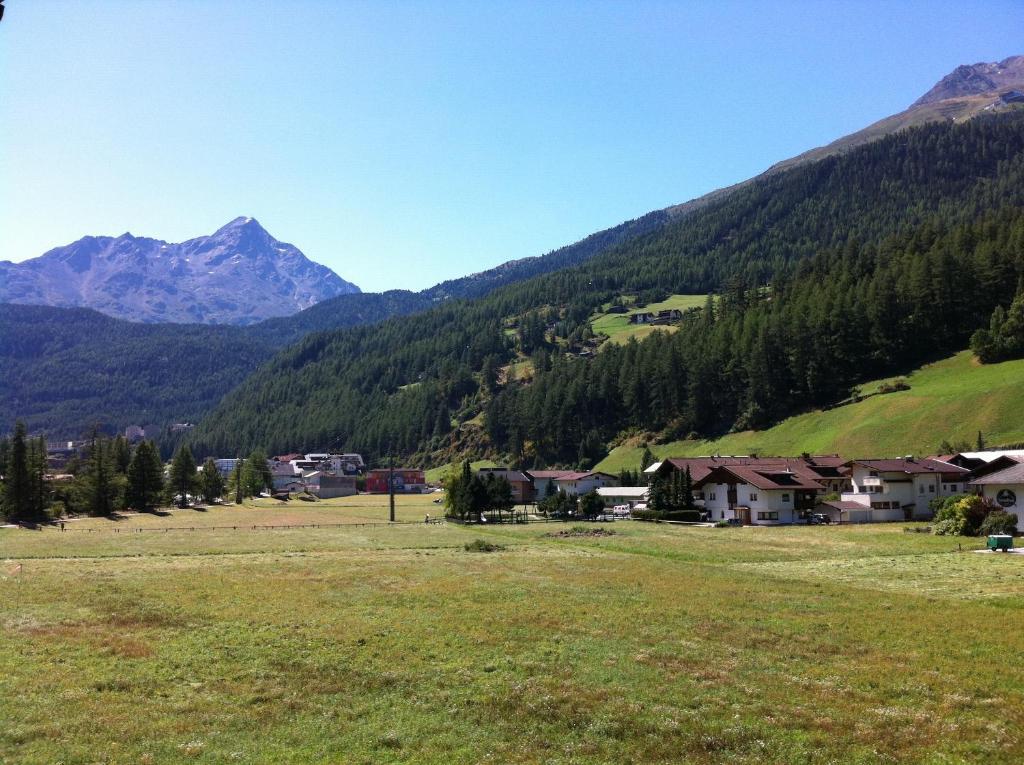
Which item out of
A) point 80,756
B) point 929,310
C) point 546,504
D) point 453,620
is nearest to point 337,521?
point 546,504

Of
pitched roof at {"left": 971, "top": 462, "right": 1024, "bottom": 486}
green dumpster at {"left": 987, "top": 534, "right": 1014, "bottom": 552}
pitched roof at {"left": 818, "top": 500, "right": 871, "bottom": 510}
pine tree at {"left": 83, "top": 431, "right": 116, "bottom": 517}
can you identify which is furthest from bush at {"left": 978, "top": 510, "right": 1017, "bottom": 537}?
pine tree at {"left": 83, "top": 431, "right": 116, "bottom": 517}

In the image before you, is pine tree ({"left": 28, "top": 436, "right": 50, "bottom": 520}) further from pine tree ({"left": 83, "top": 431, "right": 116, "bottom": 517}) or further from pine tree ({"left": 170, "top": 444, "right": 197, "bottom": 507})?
pine tree ({"left": 170, "top": 444, "right": 197, "bottom": 507})

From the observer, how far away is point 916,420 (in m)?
104

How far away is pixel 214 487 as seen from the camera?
136375mm

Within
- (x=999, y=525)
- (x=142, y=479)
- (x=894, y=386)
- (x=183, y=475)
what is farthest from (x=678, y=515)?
(x=183, y=475)

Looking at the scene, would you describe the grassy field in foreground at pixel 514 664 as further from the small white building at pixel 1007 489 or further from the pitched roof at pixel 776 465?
the pitched roof at pixel 776 465

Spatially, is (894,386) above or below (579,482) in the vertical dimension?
above

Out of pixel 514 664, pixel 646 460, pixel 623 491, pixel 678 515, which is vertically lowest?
pixel 678 515

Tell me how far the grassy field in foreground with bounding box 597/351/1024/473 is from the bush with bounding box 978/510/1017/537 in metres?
39.0

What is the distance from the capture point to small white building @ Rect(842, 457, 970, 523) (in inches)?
3110

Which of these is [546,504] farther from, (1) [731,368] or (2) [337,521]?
(1) [731,368]

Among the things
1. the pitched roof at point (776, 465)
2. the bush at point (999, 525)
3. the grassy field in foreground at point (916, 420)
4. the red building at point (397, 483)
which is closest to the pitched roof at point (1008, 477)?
the bush at point (999, 525)

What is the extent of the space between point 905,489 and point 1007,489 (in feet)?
63.1

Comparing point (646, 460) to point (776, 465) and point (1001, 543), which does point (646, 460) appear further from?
point (1001, 543)
